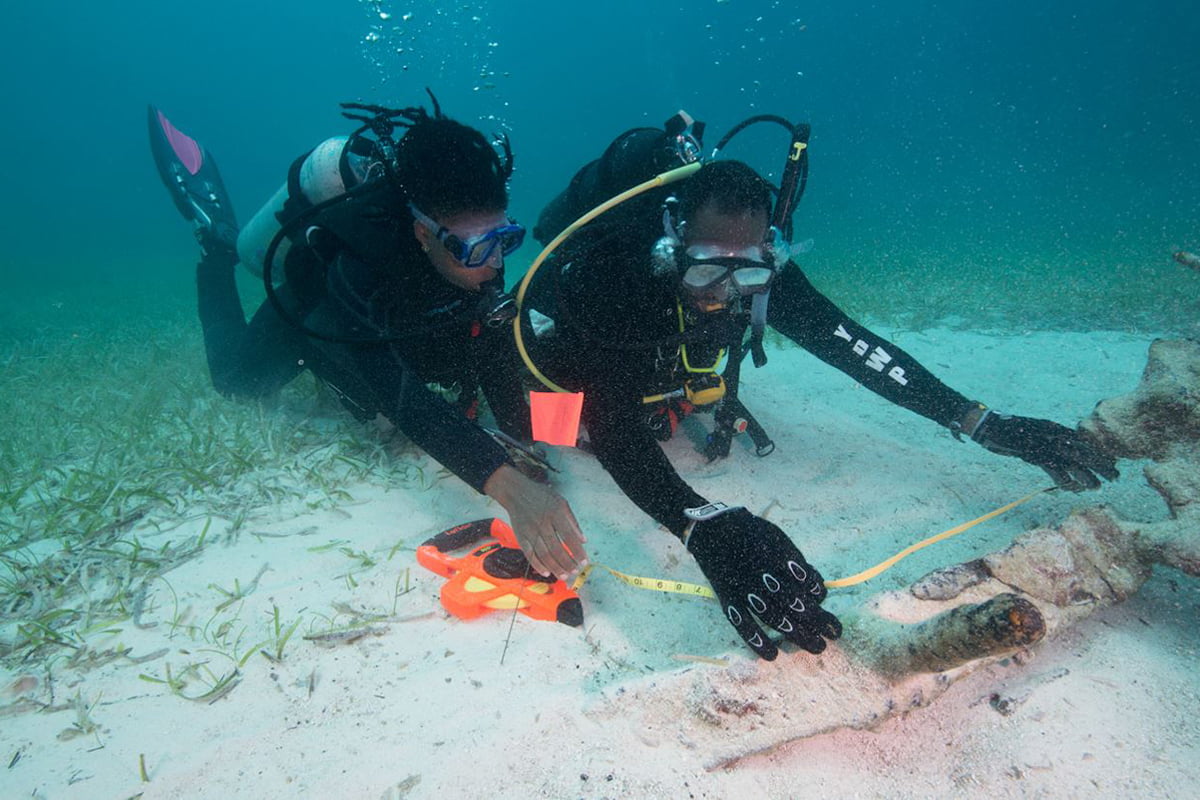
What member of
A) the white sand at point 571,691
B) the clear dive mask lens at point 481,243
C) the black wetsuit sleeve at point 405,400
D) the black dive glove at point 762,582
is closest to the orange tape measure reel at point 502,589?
the white sand at point 571,691

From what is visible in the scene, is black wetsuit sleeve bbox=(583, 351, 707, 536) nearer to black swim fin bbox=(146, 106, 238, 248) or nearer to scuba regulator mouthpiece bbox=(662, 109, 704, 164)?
scuba regulator mouthpiece bbox=(662, 109, 704, 164)

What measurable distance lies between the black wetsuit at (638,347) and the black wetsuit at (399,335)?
0.49m

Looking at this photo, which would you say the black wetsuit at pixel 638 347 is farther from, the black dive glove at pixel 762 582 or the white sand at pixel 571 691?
the white sand at pixel 571 691

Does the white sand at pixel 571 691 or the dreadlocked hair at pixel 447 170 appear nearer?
the white sand at pixel 571 691

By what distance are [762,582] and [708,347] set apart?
71.9 inches

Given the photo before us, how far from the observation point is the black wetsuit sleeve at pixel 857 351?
3.24 metres

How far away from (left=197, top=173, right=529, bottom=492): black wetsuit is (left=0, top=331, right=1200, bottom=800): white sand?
2.45ft

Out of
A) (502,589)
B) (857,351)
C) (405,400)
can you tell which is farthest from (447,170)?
(857,351)

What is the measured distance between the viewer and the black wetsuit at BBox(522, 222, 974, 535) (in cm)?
256

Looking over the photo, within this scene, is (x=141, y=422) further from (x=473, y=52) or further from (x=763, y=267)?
(x=473, y=52)

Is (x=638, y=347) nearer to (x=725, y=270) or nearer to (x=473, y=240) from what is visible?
(x=725, y=270)

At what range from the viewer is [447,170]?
295cm

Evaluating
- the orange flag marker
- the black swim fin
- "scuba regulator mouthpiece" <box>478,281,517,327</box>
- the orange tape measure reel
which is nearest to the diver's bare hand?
the orange tape measure reel

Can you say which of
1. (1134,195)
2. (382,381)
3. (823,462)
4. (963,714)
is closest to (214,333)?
(382,381)
